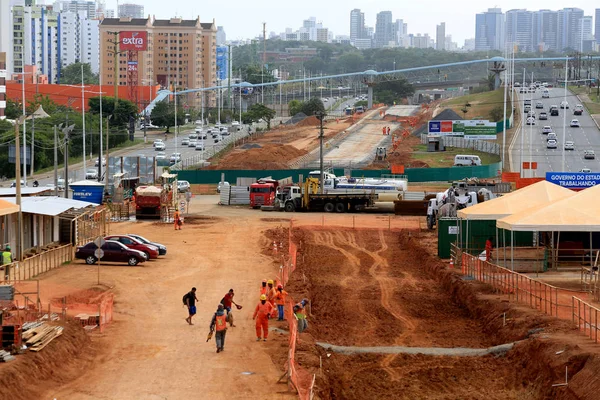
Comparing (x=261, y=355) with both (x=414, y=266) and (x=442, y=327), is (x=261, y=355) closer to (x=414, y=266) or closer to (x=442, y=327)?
(x=442, y=327)

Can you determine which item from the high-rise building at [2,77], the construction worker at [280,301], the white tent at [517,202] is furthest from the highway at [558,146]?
the high-rise building at [2,77]

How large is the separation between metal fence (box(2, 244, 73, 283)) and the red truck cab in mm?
26985

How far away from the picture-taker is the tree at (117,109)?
13312 cm

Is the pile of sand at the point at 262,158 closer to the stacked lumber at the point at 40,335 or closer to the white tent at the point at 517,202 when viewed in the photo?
the white tent at the point at 517,202

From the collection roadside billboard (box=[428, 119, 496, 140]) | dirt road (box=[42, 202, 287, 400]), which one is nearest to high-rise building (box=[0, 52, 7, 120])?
roadside billboard (box=[428, 119, 496, 140])

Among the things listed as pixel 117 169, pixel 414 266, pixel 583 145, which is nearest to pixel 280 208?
pixel 117 169

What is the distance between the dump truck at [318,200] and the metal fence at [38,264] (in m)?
26.7

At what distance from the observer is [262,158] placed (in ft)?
335

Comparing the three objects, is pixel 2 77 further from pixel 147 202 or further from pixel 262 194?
pixel 147 202

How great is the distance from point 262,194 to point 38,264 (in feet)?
106

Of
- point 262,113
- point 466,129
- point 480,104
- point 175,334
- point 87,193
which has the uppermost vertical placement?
point 480,104

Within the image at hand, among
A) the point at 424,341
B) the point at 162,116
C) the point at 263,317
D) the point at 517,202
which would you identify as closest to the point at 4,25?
the point at 162,116

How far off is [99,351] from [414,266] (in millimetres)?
21374

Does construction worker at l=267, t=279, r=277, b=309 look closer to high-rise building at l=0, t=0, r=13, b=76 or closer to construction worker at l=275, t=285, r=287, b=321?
construction worker at l=275, t=285, r=287, b=321
